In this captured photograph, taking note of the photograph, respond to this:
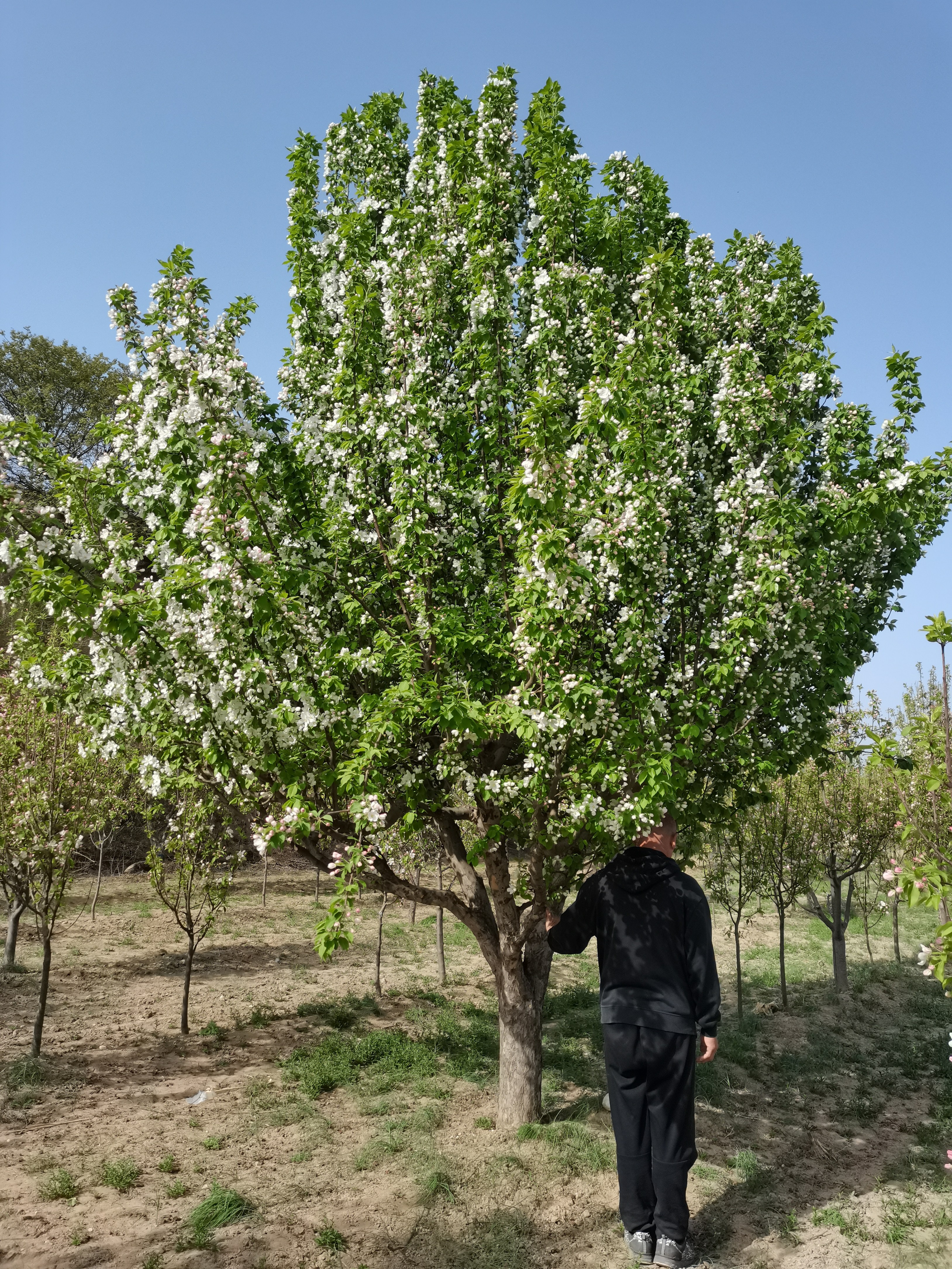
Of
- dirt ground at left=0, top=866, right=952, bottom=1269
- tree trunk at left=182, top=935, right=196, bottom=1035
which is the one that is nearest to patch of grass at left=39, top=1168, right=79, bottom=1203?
dirt ground at left=0, top=866, right=952, bottom=1269

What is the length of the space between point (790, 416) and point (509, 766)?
437 centimetres

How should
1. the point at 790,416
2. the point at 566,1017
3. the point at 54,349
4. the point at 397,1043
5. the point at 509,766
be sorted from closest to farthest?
the point at 509,766
the point at 790,416
the point at 397,1043
the point at 566,1017
the point at 54,349

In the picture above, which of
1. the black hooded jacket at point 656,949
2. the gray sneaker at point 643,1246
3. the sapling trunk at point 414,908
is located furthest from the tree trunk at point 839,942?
the black hooded jacket at point 656,949

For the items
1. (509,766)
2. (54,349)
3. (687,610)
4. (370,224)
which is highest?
(54,349)

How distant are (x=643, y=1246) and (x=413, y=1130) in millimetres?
3370

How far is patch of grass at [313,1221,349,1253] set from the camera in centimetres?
592

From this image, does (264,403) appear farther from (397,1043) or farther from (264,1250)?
(397,1043)

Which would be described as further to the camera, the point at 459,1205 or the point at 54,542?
the point at 459,1205

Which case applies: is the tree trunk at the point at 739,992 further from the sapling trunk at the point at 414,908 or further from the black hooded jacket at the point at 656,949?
the black hooded jacket at the point at 656,949

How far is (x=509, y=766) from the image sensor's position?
734cm

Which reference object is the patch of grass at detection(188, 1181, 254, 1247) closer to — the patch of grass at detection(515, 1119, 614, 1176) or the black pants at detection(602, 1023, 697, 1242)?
the patch of grass at detection(515, 1119, 614, 1176)

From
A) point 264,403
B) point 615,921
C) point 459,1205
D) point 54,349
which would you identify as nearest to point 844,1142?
point 459,1205

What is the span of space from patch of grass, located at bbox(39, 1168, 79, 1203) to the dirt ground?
3 centimetres

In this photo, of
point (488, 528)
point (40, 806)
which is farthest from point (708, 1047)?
point (40, 806)
